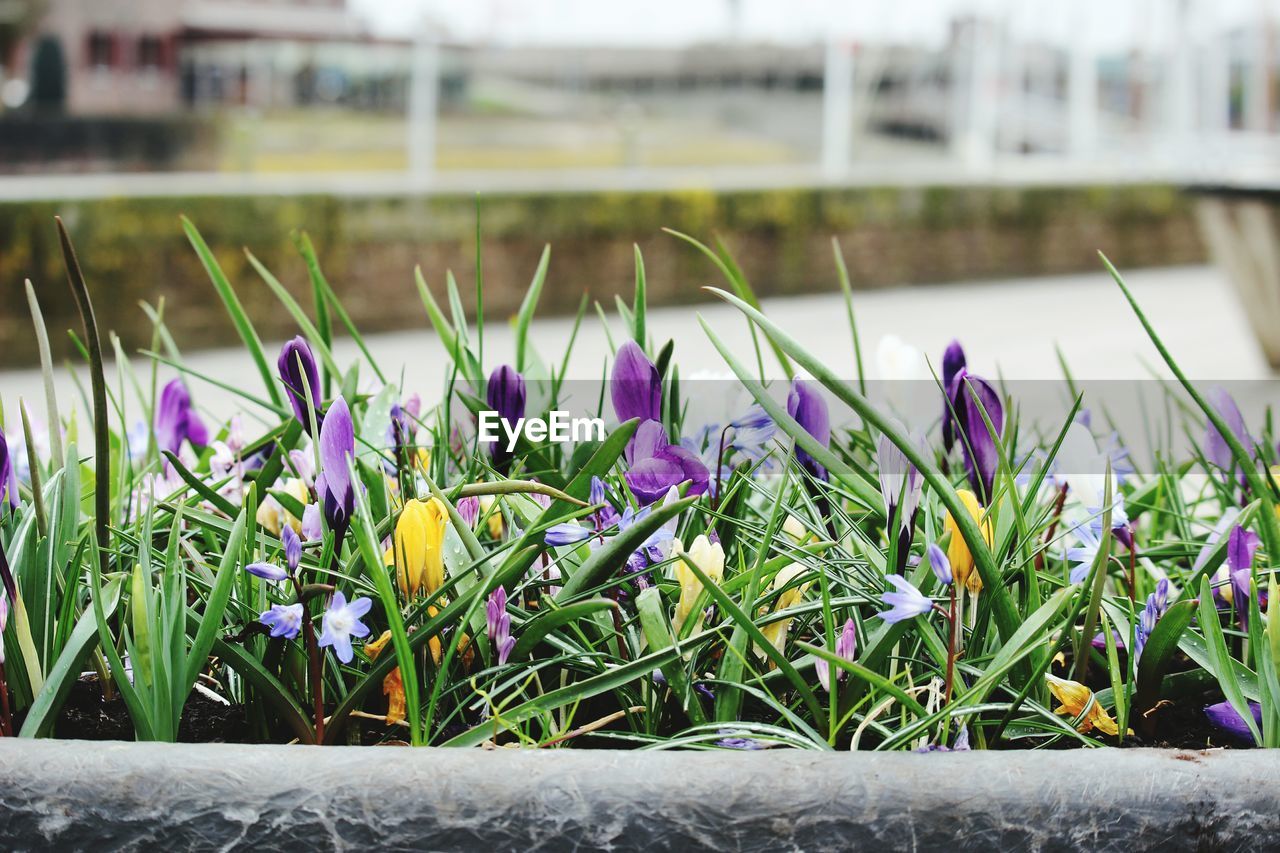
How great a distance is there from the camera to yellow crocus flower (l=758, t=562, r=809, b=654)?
852mm

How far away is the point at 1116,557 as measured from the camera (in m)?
1.00

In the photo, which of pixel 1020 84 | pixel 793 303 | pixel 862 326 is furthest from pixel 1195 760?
pixel 1020 84

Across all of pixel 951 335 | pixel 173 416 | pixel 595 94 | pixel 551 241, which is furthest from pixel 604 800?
pixel 595 94

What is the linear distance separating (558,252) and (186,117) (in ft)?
12.5

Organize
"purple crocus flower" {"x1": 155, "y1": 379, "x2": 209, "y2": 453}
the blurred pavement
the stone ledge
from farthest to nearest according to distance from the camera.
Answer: the blurred pavement, "purple crocus flower" {"x1": 155, "y1": 379, "x2": 209, "y2": 453}, the stone ledge

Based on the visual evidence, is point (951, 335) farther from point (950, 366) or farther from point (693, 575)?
point (693, 575)

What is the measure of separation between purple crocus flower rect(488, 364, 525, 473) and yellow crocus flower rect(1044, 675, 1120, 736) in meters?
0.44

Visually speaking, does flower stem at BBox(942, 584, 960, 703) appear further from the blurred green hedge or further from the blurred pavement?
the blurred green hedge


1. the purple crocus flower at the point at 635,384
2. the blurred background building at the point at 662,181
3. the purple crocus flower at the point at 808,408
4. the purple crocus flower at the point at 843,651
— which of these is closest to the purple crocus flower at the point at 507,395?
the purple crocus flower at the point at 635,384

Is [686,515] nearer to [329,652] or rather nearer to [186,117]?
[329,652]

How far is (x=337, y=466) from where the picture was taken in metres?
0.81

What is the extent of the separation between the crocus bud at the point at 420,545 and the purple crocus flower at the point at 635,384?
0.53ft

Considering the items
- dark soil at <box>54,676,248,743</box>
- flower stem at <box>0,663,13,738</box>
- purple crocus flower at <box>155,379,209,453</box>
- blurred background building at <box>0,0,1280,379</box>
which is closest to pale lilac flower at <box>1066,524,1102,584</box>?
dark soil at <box>54,676,248,743</box>

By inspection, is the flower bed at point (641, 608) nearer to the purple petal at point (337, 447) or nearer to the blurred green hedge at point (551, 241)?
the purple petal at point (337, 447)
